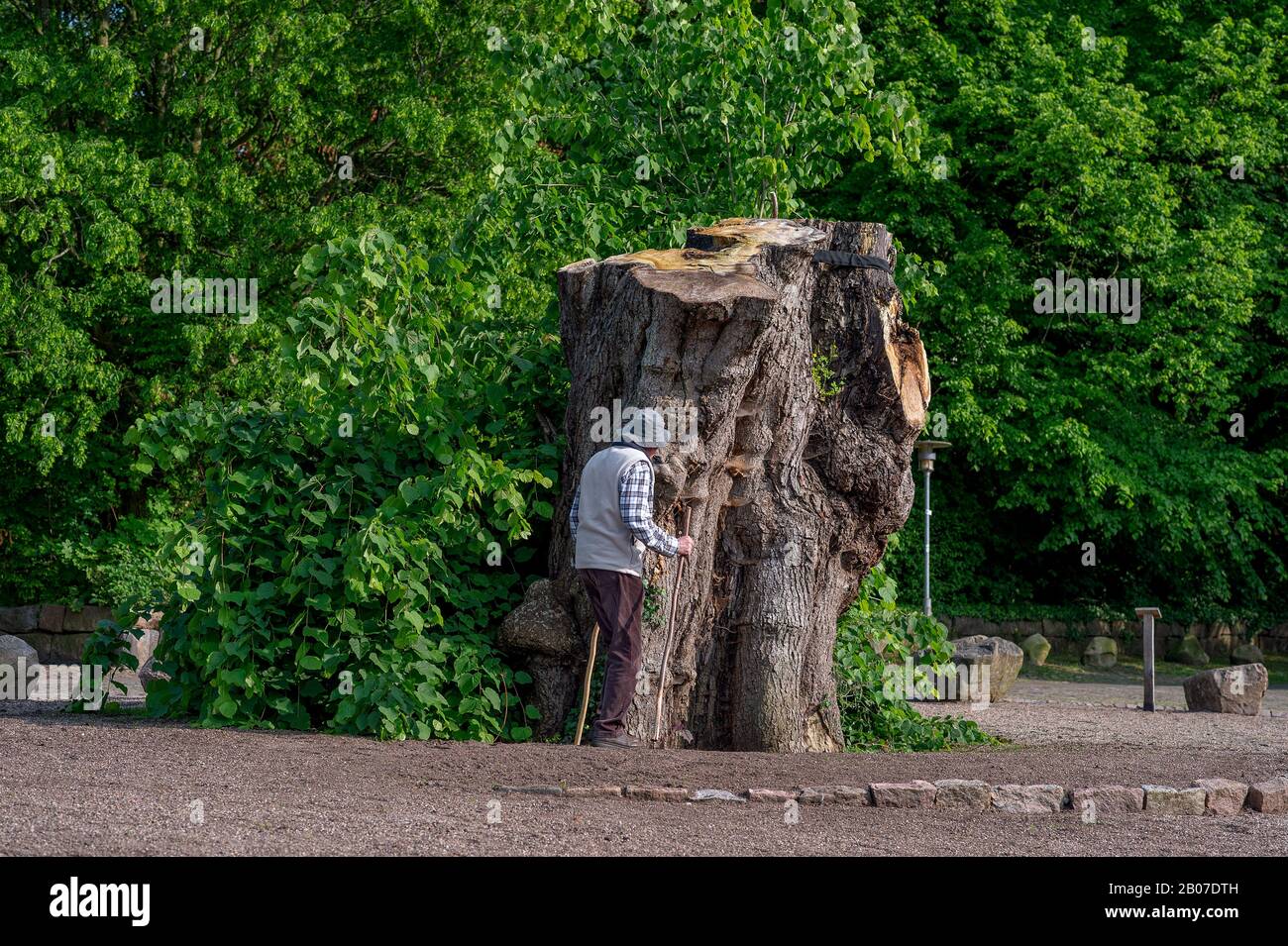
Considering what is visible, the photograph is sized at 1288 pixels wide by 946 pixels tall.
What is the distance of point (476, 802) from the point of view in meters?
6.39

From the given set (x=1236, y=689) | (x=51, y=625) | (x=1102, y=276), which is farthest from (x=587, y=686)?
(x=1102, y=276)

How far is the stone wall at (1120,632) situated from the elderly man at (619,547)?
16.5 meters

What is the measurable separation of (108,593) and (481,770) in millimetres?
14109

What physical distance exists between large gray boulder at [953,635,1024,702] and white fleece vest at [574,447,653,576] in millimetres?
8133

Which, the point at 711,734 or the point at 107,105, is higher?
the point at 107,105

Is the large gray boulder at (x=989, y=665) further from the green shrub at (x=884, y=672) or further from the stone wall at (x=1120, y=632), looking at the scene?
the stone wall at (x=1120, y=632)

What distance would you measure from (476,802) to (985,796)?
2.31 m

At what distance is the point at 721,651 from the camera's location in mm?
9047

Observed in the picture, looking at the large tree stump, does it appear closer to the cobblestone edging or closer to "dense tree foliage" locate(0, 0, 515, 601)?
the cobblestone edging

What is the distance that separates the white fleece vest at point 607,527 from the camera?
827 cm

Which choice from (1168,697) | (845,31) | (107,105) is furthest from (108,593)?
(1168,697)

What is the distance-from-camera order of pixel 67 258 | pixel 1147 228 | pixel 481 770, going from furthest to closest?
pixel 1147 228 < pixel 67 258 < pixel 481 770

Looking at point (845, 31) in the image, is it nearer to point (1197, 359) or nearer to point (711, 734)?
point (711, 734)

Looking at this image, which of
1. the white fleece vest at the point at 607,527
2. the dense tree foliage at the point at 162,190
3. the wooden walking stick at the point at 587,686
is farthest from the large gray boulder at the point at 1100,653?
the white fleece vest at the point at 607,527
